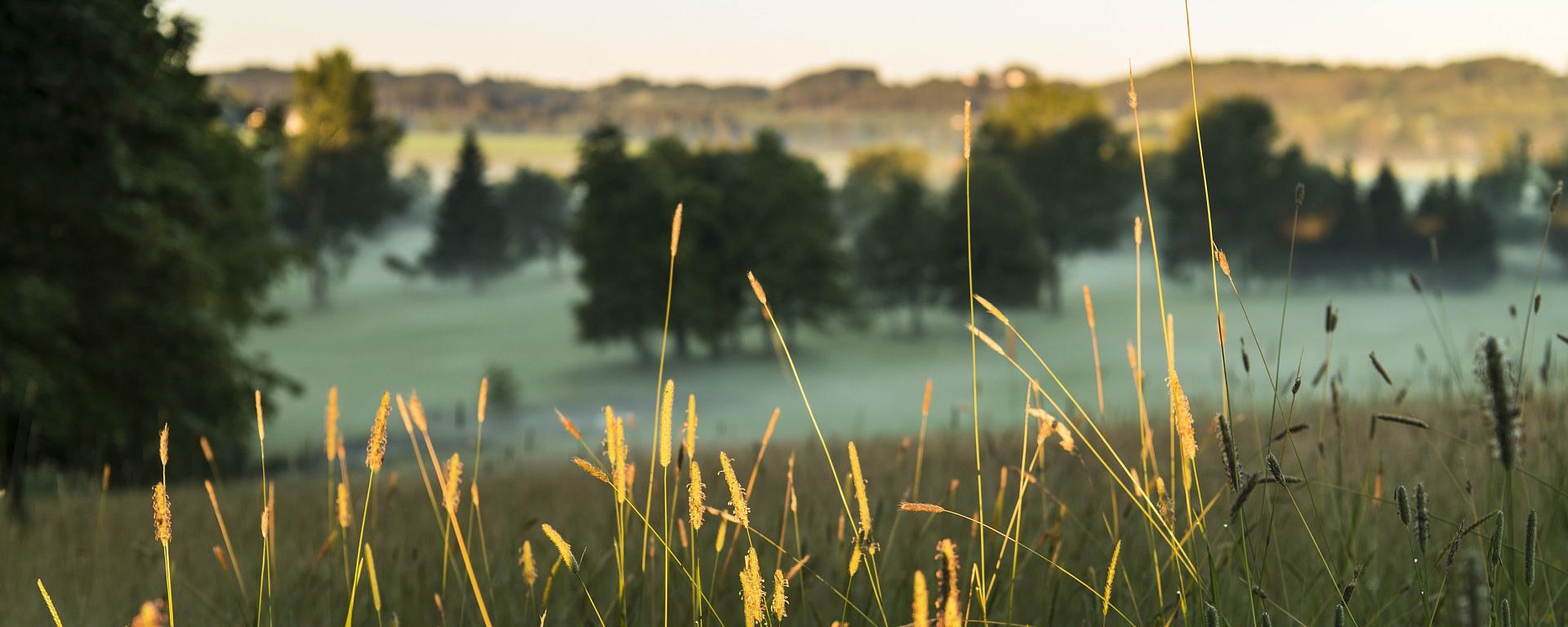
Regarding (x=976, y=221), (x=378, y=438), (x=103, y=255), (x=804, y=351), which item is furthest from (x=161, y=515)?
(x=804, y=351)

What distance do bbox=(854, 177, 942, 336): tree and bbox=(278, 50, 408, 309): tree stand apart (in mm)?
30825

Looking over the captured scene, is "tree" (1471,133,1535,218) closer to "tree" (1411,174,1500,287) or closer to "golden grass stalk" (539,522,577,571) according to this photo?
"tree" (1411,174,1500,287)

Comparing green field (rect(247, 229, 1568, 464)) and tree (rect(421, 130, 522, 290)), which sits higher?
tree (rect(421, 130, 522, 290))

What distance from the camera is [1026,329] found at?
5744 centimetres

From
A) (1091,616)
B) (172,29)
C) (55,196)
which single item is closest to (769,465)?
(1091,616)

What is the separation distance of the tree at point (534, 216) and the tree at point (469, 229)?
30.8 ft

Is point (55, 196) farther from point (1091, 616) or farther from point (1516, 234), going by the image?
point (1516, 234)

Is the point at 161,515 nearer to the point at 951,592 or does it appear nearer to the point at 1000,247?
the point at 951,592

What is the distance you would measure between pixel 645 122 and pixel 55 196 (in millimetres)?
155363

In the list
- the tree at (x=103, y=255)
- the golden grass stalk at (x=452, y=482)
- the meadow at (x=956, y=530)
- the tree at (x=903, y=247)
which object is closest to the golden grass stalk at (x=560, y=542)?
the meadow at (x=956, y=530)

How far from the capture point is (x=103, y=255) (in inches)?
526

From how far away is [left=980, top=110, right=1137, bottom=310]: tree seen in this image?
→ 63312mm

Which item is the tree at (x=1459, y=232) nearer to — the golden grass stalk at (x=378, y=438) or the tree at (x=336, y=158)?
the tree at (x=336, y=158)

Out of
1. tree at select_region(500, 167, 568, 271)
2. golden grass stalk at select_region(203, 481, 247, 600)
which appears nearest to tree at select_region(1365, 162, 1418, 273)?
tree at select_region(500, 167, 568, 271)
